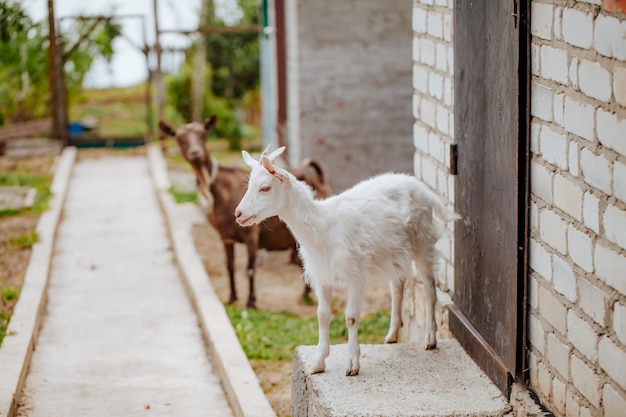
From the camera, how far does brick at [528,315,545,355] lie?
5453 mm

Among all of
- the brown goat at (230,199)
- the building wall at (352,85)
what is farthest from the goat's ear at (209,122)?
the building wall at (352,85)

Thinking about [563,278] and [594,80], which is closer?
[594,80]

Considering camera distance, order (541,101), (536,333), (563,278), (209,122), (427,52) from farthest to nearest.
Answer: (209,122) < (427,52) < (536,333) < (541,101) < (563,278)

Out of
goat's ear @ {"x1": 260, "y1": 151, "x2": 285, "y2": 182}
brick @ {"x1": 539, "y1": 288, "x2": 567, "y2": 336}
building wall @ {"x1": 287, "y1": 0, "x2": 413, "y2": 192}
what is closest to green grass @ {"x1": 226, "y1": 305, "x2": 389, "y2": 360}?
goat's ear @ {"x1": 260, "y1": 151, "x2": 285, "y2": 182}

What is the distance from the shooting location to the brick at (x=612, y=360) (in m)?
4.47

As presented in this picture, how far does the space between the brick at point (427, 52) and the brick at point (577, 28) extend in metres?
2.47

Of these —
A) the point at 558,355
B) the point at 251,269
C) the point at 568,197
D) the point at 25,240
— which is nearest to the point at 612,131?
the point at 568,197

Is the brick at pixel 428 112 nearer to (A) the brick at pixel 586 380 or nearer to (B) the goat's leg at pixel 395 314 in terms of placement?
(B) the goat's leg at pixel 395 314

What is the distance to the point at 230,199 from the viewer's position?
34.5 feet

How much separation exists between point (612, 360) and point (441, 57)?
3.15m

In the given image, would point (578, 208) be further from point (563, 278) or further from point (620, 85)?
point (620, 85)

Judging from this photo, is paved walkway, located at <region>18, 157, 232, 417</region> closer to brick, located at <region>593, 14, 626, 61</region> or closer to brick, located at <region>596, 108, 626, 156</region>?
brick, located at <region>596, 108, 626, 156</region>

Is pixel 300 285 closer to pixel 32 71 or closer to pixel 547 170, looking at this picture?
pixel 547 170

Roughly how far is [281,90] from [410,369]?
351 inches
